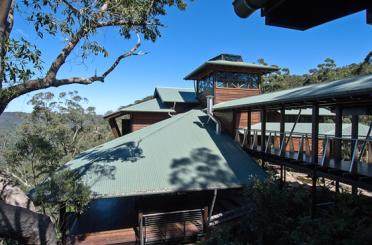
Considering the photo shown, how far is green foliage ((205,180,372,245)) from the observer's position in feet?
21.4

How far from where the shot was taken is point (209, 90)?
18.0 meters

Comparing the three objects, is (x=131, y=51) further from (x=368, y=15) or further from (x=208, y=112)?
(x=208, y=112)

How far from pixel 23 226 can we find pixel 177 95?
17107mm

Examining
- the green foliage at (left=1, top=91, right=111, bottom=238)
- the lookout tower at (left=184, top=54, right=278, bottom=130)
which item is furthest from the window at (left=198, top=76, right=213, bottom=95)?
Result: the green foliage at (left=1, top=91, right=111, bottom=238)

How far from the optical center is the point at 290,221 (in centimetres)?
800

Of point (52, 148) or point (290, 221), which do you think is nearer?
point (290, 221)

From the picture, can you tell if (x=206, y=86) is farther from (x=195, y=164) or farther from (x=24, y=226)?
(x=24, y=226)

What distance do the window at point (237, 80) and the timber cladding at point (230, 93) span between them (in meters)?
0.27

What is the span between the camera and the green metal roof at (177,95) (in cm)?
1994

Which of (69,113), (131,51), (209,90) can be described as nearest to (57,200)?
(131,51)

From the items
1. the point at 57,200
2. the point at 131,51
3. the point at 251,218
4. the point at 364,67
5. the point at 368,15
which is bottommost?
the point at 251,218

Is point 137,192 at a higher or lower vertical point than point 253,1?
lower

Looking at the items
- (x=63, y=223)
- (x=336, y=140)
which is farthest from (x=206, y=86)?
(x=63, y=223)

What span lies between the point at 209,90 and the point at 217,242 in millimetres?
11340
